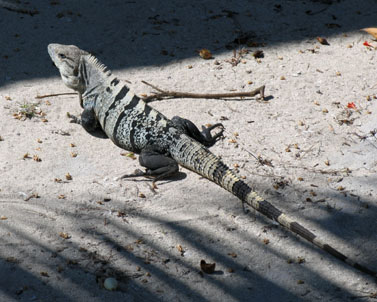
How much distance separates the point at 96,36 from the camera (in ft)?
26.9

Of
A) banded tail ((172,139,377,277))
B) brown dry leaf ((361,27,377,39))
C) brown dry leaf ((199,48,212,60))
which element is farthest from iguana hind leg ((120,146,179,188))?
brown dry leaf ((361,27,377,39))

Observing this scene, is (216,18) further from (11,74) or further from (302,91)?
(11,74)

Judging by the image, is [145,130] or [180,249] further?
[145,130]

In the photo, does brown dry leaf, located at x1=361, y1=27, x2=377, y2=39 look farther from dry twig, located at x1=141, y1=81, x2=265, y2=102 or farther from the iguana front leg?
the iguana front leg

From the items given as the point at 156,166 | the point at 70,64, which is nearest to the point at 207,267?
the point at 156,166

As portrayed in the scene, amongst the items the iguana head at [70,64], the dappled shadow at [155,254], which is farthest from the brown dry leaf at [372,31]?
the iguana head at [70,64]

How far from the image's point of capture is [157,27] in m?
8.37

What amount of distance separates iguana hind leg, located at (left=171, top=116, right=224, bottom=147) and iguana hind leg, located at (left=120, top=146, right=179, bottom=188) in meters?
0.44

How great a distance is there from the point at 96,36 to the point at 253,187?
397 centimetres

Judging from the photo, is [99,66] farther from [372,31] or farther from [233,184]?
[372,31]

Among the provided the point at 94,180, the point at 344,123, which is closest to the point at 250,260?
the point at 94,180

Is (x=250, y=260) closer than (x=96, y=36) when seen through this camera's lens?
Yes

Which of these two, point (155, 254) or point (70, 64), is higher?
point (70, 64)

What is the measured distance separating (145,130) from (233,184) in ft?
4.00
